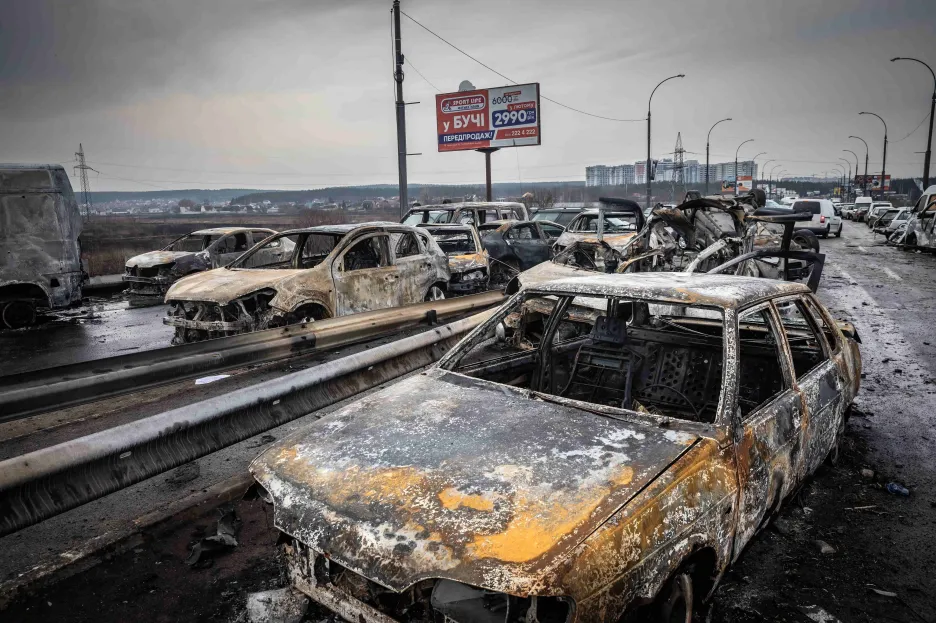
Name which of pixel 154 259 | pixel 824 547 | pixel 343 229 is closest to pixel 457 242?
pixel 343 229

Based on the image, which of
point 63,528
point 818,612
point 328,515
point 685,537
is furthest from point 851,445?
point 63,528

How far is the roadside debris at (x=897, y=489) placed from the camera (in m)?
3.88

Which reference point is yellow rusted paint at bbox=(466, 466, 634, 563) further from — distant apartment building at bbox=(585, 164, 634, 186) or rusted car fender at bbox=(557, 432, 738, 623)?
distant apartment building at bbox=(585, 164, 634, 186)

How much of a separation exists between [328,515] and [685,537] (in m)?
1.28

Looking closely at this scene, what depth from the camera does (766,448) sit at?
2.76 meters

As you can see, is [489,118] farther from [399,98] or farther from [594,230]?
[594,230]

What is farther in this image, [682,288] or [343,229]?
[343,229]

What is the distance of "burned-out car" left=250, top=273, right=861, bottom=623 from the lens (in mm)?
1912

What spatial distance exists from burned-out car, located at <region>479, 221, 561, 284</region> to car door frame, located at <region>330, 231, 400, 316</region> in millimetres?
4699

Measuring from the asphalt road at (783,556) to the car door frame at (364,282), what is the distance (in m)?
2.97

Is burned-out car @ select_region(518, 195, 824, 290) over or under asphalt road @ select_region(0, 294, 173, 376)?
over

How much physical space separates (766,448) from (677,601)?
0.93 meters

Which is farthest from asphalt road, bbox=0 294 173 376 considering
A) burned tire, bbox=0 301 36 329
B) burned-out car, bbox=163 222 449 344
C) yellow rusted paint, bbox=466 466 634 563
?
yellow rusted paint, bbox=466 466 634 563

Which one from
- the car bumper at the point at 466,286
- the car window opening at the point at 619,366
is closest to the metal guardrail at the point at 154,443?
the car window opening at the point at 619,366
